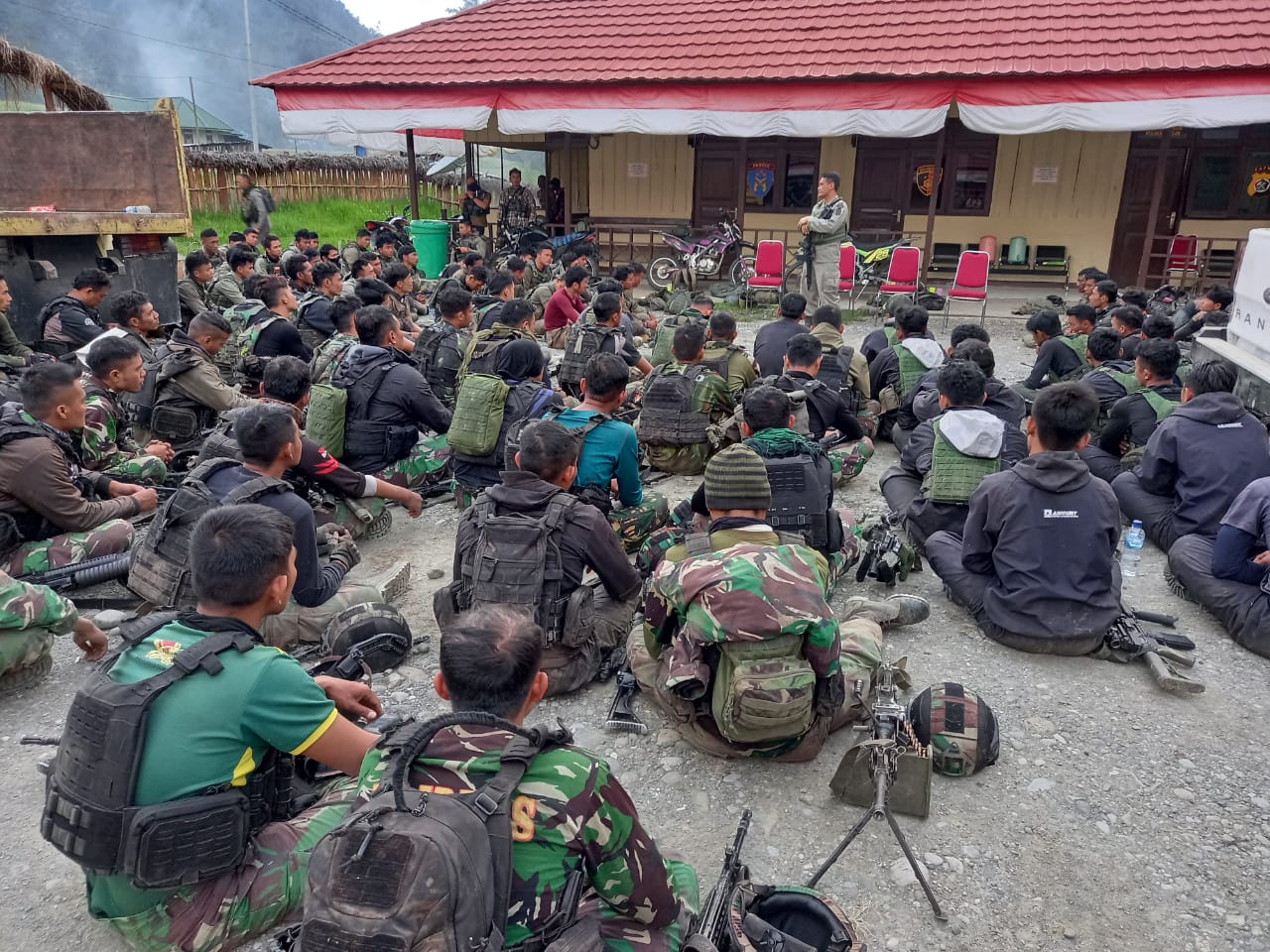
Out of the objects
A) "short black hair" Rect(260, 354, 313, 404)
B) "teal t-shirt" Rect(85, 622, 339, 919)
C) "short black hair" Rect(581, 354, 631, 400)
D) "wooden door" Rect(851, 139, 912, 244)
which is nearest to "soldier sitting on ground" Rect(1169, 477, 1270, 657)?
"short black hair" Rect(581, 354, 631, 400)

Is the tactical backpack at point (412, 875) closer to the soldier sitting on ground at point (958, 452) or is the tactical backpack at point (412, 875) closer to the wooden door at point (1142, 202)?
the soldier sitting on ground at point (958, 452)

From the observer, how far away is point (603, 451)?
448cm

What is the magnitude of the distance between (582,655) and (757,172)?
12.9 meters

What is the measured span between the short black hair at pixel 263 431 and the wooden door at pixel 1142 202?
45.0 feet

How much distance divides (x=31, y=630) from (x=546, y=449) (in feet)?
7.21

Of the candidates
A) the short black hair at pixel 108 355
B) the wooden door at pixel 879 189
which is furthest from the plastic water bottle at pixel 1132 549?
the wooden door at pixel 879 189

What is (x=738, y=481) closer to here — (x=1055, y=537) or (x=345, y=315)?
(x=1055, y=537)

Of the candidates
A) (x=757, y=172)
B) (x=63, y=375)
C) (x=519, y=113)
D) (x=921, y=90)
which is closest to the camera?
(x=63, y=375)

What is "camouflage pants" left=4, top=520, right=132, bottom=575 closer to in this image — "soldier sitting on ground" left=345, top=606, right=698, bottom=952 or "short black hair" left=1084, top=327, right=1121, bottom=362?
"soldier sitting on ground" left=345, top=606, right=698, bottom=952

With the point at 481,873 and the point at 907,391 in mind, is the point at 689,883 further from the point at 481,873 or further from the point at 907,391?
the point at 907,391

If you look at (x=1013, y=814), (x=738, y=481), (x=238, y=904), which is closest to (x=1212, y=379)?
(x=1013, y=814)

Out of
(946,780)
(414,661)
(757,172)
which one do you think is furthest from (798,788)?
(757,172)

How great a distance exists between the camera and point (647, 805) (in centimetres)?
311

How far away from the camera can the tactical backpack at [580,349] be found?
7125 millimetres
